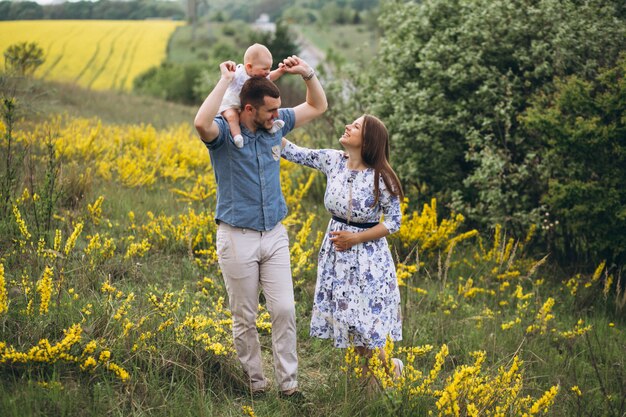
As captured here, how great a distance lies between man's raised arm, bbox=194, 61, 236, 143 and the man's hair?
103 millimetres

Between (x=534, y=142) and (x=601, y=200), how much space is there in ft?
4.18

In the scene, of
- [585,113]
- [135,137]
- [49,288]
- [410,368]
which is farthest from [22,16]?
[410,368]

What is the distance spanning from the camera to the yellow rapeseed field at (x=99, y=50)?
2700 cm

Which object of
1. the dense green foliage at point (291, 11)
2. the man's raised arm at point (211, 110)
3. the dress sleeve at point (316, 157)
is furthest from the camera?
the dense green foliage at point (291, 11)

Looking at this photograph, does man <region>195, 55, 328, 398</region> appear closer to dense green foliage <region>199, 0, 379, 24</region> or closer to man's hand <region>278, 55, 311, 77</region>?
man's hand <region>278, 55, 311, 77</region>

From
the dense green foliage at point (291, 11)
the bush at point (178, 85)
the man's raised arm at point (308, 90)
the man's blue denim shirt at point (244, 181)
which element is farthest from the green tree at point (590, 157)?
the dense green foliage at point (291, 11)

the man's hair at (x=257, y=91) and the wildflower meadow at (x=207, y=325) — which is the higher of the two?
the man's hair at (x=257, y=91)

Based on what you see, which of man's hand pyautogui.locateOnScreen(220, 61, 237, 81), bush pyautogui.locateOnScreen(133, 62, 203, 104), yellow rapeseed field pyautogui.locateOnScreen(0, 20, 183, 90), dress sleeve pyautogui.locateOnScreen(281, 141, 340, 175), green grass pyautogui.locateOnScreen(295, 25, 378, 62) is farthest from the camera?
green grass pyautogui.locateOnScreen(295, 25, 378, 62)

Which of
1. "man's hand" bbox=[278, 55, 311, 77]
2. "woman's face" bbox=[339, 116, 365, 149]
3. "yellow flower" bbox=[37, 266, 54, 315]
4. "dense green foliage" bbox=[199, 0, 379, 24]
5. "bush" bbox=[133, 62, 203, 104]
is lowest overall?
"yellow flower" bbox=[37, 266, 54, 315]

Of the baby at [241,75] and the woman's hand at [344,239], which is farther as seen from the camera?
the woman's hand at [344,239]

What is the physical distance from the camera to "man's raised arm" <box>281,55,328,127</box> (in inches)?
142

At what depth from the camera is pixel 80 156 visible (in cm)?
841

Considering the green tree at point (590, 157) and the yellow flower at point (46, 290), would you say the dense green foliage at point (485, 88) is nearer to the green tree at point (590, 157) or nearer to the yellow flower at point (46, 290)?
the green tree at point (590, 157)

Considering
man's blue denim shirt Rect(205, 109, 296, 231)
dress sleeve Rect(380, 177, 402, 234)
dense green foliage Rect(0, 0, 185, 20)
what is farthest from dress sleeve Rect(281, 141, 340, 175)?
dense green foliage Rect(0, 0, 185, 20)
